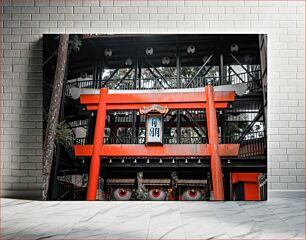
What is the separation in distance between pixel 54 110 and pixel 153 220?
179 centimetres

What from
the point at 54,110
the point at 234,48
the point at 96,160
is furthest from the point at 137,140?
the point at 234,48

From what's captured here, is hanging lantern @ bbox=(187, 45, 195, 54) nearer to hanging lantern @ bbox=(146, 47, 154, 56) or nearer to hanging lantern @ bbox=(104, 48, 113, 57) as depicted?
hanging lantern @ bbox=(146, 47, 154, 56)

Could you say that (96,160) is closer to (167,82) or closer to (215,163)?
(167,82)

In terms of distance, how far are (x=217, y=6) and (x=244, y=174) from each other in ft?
6.22

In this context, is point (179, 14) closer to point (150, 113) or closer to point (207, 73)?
point (207, 73)

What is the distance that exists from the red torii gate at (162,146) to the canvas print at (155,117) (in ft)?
0.04

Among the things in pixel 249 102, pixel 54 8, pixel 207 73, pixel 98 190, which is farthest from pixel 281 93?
pixel 54 8

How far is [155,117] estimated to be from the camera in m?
4.85

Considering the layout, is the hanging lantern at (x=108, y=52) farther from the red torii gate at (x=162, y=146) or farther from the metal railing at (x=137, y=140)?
the metal railing at (x=137, y=140)

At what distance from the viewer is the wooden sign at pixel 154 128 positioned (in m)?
4.82

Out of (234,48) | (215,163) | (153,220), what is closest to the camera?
(153,220)

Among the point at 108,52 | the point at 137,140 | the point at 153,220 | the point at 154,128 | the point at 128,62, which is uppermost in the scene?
the point at 108,52

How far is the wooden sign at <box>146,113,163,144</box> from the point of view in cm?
482

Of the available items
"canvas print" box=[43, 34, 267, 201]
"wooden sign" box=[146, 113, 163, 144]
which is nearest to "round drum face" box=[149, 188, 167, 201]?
"canvas print" box=[43, 34, 267, 201]
